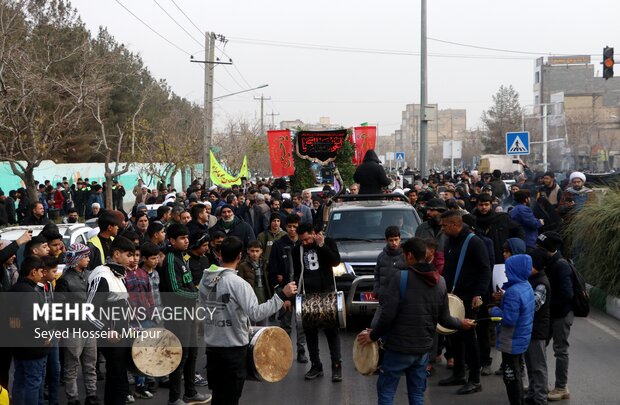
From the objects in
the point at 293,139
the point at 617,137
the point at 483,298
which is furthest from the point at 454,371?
the point at 617,137

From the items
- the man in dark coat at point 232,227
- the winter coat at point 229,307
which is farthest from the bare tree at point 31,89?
the winter coat at point 229,307

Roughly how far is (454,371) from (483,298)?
2.89ft

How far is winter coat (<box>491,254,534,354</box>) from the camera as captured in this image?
746cm

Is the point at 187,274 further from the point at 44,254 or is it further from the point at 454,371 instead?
the point at 454,371

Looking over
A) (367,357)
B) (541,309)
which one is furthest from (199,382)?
(541,309)

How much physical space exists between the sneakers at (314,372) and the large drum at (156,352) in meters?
2.15

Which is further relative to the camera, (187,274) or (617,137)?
(617,137)

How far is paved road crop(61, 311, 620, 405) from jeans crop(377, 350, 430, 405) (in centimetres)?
164

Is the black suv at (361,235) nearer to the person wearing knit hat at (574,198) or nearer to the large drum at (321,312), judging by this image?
the large drum at (321,312)

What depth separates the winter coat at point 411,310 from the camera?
21.8 ft

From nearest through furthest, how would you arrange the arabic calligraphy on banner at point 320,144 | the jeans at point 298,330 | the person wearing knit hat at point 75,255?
the person wearing knit hat at point 75,255 → the jeans at point 298,330 → the arabic calligraphy on banner at point 320,144

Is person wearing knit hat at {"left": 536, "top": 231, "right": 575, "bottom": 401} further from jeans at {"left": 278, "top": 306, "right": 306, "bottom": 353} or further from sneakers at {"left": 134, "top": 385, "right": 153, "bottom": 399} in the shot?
sneakers at {"left": 134, "top": 385, "right": 153, "bottom": 399}

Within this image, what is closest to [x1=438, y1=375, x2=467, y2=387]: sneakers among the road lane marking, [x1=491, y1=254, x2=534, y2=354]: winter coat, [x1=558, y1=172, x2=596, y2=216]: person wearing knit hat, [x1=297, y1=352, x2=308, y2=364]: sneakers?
[x1=491, y1=254, x2=534, y2=354]: winter coat

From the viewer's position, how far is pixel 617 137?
108438mm
